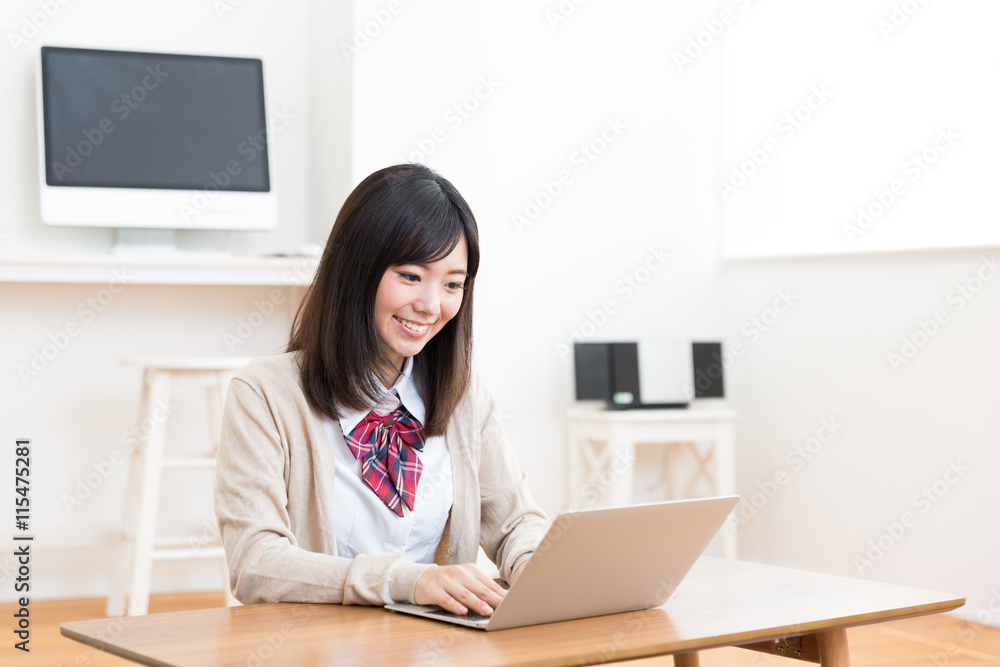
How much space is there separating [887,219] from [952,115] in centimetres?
36

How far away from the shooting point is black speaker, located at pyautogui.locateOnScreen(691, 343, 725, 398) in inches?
148

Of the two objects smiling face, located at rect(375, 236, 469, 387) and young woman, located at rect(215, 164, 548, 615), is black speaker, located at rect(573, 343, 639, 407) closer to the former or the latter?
young woman, located at rect(215, 164, 548, 615)

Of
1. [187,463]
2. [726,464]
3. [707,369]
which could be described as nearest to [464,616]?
[187,463]

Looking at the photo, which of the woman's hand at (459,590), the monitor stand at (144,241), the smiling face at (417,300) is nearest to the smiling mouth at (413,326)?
the smiling face at (417,300)

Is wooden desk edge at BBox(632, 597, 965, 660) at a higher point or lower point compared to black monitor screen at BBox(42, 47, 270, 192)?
lower

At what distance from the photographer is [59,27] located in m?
3.36

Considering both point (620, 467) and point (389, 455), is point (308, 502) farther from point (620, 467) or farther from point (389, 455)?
point (620, 467)

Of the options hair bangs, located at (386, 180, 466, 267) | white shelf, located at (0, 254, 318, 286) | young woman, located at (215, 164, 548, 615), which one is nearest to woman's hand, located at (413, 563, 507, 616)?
young woman, located at (215, 164, 548, 615)

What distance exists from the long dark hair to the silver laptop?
355mm

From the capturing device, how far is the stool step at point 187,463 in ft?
9.66

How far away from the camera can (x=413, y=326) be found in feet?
4.88

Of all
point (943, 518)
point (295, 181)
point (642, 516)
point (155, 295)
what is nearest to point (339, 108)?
point (295, 181)

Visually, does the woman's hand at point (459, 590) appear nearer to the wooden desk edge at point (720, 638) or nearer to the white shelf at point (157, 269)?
the wooden desk edge at point (720, 638)

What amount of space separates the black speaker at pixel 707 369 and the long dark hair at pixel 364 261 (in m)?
2.36
